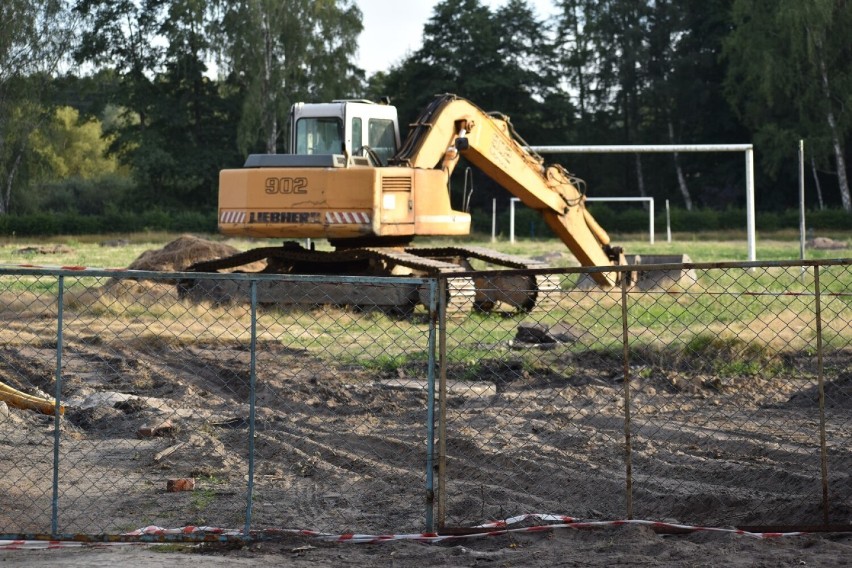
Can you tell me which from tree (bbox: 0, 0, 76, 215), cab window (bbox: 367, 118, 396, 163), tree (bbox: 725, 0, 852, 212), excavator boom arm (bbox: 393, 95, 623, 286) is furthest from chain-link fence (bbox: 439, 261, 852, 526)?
tree (bbox: 0, 0, 76, 215)

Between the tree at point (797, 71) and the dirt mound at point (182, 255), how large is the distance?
106 ft

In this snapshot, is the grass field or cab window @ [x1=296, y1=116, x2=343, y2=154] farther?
the grass field

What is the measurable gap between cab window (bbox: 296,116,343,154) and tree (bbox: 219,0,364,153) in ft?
104

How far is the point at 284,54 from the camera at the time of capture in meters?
49.1

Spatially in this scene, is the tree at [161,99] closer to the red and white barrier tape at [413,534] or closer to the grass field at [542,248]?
the grass field at [542,248]

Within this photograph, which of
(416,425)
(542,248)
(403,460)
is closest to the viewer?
(403,460)

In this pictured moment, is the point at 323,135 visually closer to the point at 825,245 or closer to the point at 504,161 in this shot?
the point at 504,161

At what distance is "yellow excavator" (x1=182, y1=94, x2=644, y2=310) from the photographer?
1597 cm

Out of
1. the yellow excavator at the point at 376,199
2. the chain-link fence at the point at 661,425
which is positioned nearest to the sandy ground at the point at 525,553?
the chain-link fence at the point at 661,425

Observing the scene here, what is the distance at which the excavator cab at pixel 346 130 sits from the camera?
679 inches

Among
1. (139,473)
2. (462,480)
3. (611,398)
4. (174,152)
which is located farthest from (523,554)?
(174,152)

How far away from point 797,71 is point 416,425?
139 ft

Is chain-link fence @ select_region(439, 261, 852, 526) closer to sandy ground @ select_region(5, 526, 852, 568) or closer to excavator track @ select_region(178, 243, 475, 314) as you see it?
sandy ground @ select_region(5, 526, 852, 568)

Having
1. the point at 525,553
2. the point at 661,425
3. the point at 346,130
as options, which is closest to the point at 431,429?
the point at 525,553
